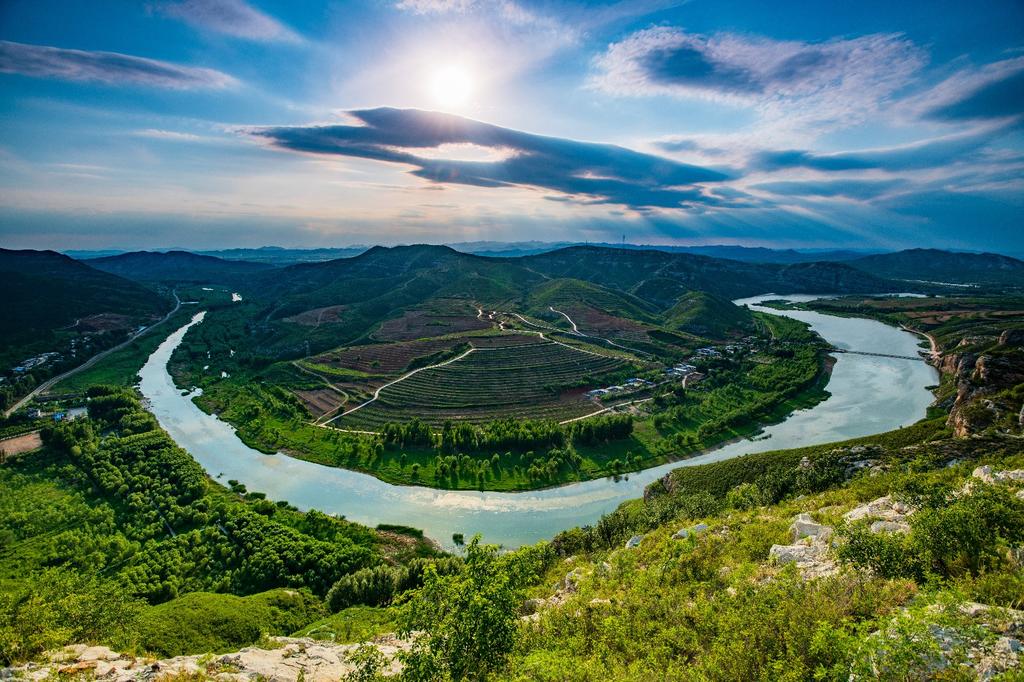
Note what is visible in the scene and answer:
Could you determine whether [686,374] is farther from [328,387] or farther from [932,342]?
[932,342]

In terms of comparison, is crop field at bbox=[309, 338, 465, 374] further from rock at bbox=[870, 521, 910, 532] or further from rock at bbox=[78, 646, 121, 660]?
rock at bbox=[870, 521, 910, 532]

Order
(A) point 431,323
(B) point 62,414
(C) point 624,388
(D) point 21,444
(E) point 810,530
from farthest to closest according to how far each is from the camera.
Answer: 1. (A) point 431,323
2. (C) point 624,388
3. (B) point 62,414
4. (D) point 21,444
5. (E) point 810,530

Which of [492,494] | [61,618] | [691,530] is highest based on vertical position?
[691,530]

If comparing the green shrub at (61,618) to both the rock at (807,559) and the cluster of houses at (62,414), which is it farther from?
the cluster of houses at (62,414)

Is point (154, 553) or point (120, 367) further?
point (120, 367)

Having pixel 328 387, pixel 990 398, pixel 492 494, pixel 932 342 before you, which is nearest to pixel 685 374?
pixel 990 398

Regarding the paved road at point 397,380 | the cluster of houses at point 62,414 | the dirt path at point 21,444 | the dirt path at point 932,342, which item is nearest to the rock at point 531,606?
the paved road at point 397,380

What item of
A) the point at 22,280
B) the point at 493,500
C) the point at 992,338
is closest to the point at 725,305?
the point at 992,338
